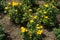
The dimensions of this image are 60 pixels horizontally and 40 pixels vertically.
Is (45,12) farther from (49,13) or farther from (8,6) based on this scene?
(8,6)

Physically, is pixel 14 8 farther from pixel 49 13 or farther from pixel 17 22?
pixel 49 13

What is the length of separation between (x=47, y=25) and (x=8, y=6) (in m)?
1.13

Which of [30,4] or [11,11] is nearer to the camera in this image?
[11,11]

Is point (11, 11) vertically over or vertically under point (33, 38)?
over

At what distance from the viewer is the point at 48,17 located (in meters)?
4.96

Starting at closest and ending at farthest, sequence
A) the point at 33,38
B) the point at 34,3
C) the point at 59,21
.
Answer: the point at 33,38 → the point at 59,21 → the point at 34,3

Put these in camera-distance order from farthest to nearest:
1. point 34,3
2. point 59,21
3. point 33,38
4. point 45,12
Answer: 1. point 34,3
2. point 59,21
3. point 45,12
4. point 33,38

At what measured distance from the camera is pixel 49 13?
4965 millimetres

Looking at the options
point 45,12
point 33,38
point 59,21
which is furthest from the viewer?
point 59,21

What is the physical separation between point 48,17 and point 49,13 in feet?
0.34

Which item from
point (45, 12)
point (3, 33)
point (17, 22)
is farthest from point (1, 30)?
point (45, 12)

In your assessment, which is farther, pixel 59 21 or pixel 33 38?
pixel 59 21

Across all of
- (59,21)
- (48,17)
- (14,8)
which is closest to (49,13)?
(48,17)

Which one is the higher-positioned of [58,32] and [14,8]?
[14,8]
